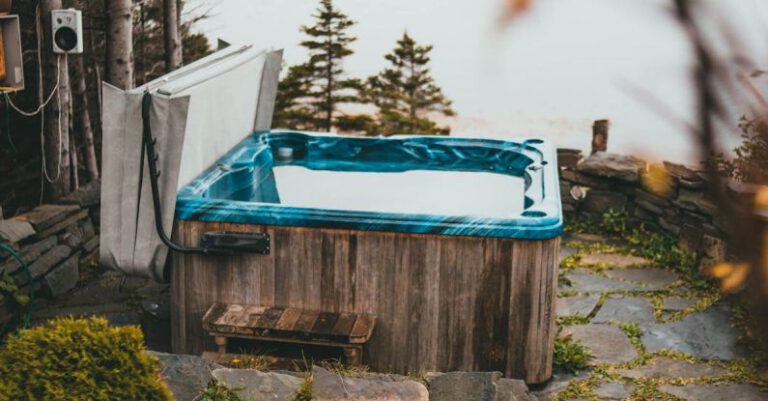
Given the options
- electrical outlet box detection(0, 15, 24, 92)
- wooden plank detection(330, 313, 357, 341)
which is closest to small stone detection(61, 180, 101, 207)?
electrical outlet box detection(0, 15, 24, 92)

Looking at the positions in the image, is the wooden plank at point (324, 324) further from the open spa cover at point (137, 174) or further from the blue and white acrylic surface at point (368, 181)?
the open spa cover at point (137, 174)

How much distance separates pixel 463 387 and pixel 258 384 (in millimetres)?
677

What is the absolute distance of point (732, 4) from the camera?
0.48 m

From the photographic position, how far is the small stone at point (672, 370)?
4156 millimetres

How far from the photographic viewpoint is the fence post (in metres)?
7.08

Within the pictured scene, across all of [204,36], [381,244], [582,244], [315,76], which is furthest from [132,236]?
[315,76]

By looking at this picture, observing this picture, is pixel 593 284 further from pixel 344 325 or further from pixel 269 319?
pixel 269 319

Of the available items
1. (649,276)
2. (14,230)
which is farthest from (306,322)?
(649,276)

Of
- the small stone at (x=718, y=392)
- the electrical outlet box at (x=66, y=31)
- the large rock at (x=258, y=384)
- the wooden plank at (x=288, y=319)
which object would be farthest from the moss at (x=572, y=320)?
the electrical outlet box at (x=66, y=31)

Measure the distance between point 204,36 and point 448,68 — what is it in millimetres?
3877

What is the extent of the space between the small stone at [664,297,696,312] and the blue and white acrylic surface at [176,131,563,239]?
1.01 meters

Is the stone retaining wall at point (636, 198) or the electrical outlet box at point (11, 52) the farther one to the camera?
the stone retaining wall at point (636, 198)

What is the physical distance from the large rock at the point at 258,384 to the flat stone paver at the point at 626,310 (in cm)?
252

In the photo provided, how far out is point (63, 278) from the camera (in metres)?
5.23
